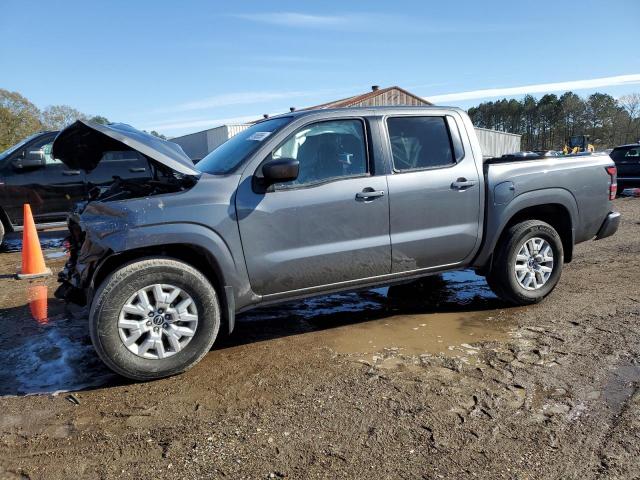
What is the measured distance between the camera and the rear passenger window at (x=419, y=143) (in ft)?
14.0

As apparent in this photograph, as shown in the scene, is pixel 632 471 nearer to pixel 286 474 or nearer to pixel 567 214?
pixel 286 474

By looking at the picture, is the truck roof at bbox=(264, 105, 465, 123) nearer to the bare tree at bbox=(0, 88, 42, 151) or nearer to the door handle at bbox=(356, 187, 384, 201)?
the door handle at bbox=(356, 187, 384, 201)

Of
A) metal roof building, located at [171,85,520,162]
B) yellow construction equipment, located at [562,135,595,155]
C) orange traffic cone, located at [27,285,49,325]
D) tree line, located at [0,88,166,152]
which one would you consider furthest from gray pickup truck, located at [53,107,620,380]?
tree line, located at [0,88,166,152]

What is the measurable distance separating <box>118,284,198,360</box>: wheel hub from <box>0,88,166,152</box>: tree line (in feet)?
127

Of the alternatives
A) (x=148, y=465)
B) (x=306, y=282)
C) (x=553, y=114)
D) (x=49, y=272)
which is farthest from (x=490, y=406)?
(x=553, y=114)

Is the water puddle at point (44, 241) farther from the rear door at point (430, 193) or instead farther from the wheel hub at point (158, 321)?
the rear door at point (430, 193)

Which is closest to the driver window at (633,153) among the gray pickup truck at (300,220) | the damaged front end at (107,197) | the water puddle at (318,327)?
the gray pickup truck at (300,220)

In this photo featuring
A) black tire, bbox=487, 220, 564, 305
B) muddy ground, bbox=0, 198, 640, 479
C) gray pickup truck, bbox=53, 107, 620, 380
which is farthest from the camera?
black tire, bbox=487, 220, 564, 305

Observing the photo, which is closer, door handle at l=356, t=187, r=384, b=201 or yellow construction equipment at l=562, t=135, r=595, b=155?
door handle at l=356, t=187, r=384, b=201

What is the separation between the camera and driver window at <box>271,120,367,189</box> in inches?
154

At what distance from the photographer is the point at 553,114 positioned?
68938mm

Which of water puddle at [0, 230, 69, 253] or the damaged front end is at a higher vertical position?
the damaged front end

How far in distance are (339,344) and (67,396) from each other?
2.03 metres

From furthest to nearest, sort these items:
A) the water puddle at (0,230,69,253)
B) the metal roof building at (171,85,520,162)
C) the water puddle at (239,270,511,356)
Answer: the metal roof building at (171,85,520,162) → the water puddle at (0,230,69,253) → the water puddle at (239,270,511,356)
